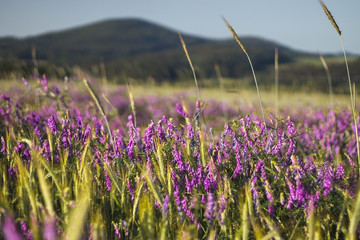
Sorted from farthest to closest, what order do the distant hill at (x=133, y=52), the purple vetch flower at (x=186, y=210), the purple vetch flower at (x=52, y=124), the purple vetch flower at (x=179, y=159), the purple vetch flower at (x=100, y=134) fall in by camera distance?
the distant hill at (x=133, y=52) → the purple vetch flower at (x=100, y=134) → the purple vetch flower at (x=52, y=124) → the purple vetch flower at (x=179, y=159) → the purple vetch flower at (x=186, y=210)

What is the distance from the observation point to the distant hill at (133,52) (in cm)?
2411

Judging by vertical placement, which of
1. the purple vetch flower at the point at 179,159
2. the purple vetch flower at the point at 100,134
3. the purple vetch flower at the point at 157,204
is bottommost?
the purple vetch flower at the point at 157,204

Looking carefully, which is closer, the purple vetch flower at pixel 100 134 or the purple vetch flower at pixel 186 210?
the purple vetch flower at pixel 186 210

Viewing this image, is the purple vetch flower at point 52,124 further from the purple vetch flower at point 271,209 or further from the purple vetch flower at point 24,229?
the purple vetch flower at point 271,209

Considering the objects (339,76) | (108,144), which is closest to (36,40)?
(339,76)

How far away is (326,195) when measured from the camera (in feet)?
4.48

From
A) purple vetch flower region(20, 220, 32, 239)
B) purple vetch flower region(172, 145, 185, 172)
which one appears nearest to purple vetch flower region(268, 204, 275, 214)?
purple vetch flower region(172, 145, 185, 172)

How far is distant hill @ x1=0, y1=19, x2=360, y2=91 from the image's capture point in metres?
24.1

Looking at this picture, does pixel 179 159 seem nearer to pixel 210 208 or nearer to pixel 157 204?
pixel 157 204

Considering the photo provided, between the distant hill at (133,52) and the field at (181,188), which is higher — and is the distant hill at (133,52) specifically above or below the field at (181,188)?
above

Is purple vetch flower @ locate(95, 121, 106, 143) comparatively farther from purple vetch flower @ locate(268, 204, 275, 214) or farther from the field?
purple vetch flower @ locate(268, 204, 275, 214)

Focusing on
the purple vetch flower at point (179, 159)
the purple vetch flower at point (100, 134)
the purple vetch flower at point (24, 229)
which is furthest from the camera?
the purple vetch flower at point (100, 134)

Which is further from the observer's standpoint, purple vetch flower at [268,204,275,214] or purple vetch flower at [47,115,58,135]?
purple vetch flower at [47,115,58,135]

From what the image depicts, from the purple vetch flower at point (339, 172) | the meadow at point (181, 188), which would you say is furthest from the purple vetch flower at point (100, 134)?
the purple vetch flower at point (339, 172)
